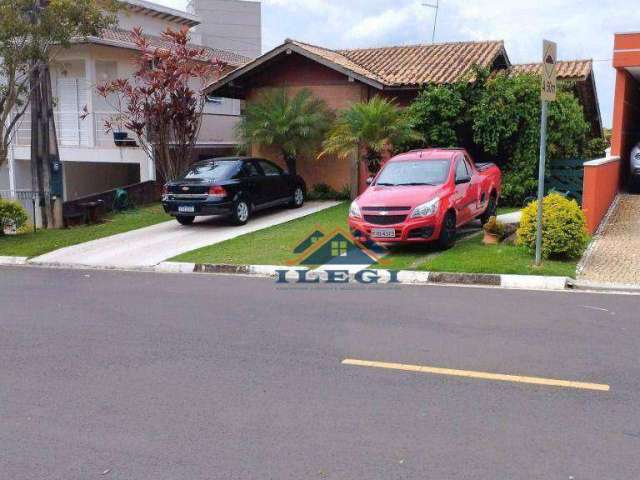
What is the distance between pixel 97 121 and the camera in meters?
22.4

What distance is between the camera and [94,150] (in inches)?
868

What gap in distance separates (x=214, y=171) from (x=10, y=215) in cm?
521

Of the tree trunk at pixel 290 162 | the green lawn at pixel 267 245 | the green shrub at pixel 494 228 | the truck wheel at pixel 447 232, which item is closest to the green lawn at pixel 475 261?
the truck wheel at pixel 447 232

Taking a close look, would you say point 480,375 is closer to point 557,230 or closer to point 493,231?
point 557,230

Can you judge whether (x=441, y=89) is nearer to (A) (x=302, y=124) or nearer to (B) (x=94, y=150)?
(A) (x=302, y=124)

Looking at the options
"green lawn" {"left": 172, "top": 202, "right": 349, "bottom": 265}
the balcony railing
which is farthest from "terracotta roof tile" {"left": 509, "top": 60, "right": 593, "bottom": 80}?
the balcony railing

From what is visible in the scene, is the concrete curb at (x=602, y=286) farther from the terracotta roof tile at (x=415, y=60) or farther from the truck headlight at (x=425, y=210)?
the terracotta roof tile at (x=415, y=60)

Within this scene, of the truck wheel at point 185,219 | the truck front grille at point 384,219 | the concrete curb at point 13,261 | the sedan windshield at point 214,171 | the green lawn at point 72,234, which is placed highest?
the sedan windshield at point 214,171

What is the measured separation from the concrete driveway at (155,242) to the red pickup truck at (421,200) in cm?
380

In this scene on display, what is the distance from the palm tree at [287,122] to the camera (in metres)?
19.0

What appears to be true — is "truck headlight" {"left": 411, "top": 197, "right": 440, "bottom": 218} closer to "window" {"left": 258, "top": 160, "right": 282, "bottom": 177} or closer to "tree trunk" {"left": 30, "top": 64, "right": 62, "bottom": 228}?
"window" {"left": 258, "top": 160, "right": 282, "bottom": 177}

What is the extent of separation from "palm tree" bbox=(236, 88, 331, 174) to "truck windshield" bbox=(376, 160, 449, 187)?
20.3ft
